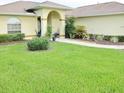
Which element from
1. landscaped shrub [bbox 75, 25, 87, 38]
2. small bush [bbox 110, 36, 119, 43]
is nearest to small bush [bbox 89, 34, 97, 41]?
landscaped shrub [bbox 75, 25, 87, 38]

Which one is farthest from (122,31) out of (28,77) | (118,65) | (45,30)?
(28,77)

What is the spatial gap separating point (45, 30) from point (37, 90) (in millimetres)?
18439

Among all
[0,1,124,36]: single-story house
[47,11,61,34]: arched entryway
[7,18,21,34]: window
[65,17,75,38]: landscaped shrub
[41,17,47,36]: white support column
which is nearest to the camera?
[0,1,124,36]: single-story house

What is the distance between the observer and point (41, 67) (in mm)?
9734

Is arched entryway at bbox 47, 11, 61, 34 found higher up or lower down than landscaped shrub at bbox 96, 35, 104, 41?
higher up


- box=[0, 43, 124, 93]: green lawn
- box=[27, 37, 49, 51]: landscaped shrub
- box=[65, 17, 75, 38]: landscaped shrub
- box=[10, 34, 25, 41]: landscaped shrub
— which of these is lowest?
box=[0, 43, 124, 93]: green lawn

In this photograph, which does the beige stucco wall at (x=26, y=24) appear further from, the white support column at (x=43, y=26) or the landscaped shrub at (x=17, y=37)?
the landscaped shrub at (x=17, y=37)

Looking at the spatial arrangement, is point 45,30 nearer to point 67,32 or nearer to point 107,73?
point 67,32

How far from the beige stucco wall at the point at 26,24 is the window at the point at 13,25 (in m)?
0.40

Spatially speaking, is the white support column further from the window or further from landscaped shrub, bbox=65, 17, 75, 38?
landscaped shrub, bbox=65, 17, 75, 38

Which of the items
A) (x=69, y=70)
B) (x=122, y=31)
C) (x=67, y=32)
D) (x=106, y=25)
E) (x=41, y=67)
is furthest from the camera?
(x=67, y=32)

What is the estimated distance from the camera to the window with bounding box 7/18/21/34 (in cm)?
2306

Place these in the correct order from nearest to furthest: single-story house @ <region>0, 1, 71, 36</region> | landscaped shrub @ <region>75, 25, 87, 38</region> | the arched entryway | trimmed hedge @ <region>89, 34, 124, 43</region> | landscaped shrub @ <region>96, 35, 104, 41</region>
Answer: trimmed hedge @ <region>89, 34, 124, 43</region> → single-story house @ <region>0, 1, 71, 36</region> → landscaped shrub @ <region>96, 35, 104, 41</region> → landscaped shrub @ <region>75, 25, 87, 38</region> → the arched entryway

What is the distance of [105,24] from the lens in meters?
24.7
